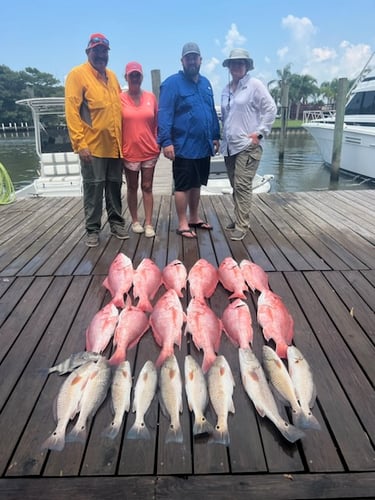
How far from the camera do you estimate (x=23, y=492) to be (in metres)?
1.43

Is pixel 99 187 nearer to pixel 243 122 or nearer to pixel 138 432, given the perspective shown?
pixel 243 122

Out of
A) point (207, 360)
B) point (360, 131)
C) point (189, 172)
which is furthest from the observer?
point (360, 131)

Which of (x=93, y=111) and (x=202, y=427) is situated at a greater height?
(x=93, y=111)

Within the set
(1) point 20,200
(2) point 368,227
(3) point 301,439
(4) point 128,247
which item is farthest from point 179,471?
(1) point 20,200

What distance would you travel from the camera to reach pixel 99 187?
12.6ft

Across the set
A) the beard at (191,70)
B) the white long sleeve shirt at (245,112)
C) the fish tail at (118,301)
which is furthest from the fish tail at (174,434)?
the beard at (191,70)

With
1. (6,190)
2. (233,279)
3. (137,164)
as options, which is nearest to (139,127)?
(137,164)

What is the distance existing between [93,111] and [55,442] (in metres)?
2.99

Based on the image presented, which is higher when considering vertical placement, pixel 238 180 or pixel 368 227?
pixel 238 180

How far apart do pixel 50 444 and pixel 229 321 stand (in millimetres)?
1332

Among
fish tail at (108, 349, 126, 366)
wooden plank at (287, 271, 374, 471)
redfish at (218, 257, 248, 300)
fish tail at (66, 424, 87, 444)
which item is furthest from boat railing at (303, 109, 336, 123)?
fish tail at (66, 424, 87, 444)

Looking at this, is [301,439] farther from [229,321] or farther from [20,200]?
[20,200]

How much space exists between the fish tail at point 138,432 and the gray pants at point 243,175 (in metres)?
2.95

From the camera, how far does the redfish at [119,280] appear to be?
9.28 feet
